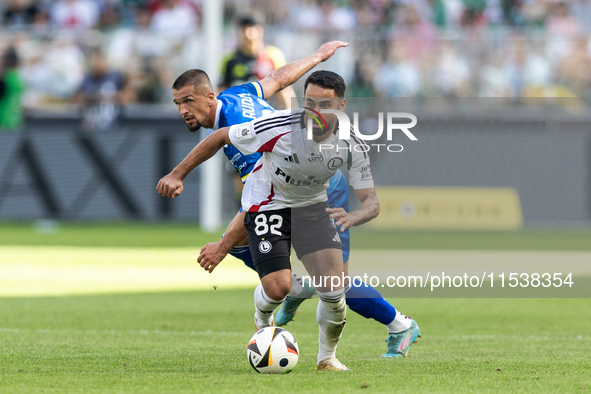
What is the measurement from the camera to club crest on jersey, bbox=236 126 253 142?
16.4ft

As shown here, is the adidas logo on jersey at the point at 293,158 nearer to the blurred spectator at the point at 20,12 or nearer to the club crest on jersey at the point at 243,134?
the club crest on jersey at the point at 243,134

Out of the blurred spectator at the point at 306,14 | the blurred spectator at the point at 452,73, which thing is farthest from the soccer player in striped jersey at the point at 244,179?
the blurred spectator at the point at 306,14

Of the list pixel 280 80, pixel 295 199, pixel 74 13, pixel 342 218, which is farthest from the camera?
pixel 74 13

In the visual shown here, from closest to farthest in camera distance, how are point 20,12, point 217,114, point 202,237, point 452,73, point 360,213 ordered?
point 360,213
point 217,114
point 202,237
point 452,73
point 20,12

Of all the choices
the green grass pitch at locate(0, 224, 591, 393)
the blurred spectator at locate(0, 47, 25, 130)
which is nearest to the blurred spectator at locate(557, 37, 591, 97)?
the green grass pitch at locate(0, 224, 591, 393)

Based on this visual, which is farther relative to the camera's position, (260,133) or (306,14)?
(306,14)

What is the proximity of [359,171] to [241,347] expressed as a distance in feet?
5.33

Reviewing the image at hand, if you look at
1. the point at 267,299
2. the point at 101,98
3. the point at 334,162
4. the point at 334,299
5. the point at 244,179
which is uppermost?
the point at 334,162

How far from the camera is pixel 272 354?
4.90m

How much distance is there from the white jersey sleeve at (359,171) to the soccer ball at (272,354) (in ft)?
3.19

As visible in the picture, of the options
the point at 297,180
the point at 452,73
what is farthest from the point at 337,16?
the point at 297,180

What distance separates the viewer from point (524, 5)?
62.5ft

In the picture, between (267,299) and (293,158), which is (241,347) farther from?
(293,158)

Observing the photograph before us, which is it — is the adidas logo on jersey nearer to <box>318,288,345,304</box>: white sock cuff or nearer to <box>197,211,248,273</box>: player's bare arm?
<box>197,211,248,273</box>: player's bare arm
